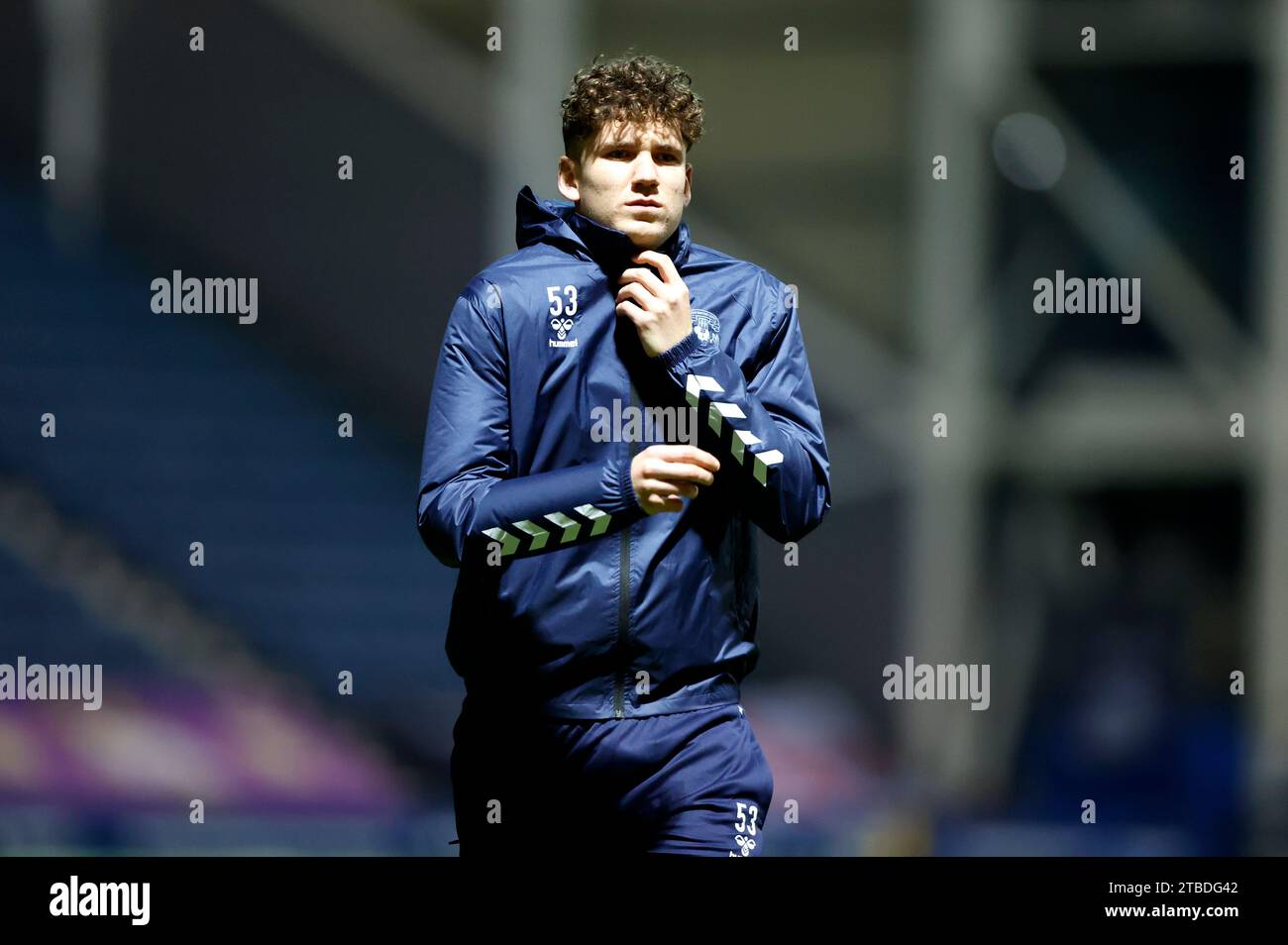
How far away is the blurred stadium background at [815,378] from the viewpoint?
7.58 m

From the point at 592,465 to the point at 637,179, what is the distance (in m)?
0.47

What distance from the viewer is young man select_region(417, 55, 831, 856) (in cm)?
296

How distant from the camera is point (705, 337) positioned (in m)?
2.99

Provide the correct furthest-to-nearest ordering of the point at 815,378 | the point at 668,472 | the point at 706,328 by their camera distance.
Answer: the point at 815,378, the point at 706,328, the point at 668,472

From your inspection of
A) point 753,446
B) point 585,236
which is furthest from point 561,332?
point 753,446

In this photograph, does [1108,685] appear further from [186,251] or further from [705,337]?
[705,337]

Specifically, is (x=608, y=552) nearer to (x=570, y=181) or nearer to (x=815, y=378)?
(x=570, y=181)

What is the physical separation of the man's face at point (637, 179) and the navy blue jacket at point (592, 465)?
38 millimetres

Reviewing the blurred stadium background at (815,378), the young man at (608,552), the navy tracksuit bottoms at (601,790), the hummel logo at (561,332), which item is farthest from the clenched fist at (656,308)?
the blurred stadium background at (815,378)

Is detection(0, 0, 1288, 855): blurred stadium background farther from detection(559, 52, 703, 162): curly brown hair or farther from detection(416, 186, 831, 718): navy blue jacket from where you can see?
detection(559, 52, 703, 162): curly brown hair

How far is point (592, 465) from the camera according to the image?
2883 mm

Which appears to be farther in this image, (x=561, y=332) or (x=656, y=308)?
(x=561, y=332)
